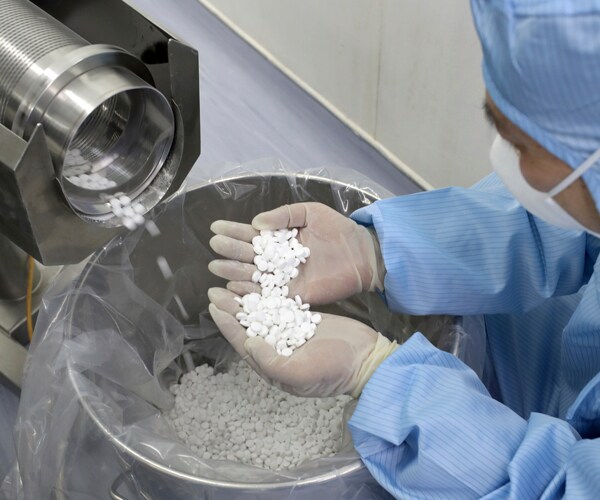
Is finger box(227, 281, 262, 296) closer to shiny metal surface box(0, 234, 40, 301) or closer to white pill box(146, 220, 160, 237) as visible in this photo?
white pill box(146, 220, 160, 237)

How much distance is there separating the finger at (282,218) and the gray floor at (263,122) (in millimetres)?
513

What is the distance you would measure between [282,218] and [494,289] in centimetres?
25

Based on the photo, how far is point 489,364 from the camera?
0.92 meters

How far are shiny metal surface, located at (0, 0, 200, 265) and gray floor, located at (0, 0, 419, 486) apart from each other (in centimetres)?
67

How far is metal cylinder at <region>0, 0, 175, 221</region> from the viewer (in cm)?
59

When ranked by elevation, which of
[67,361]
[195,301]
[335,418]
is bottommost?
[335,418]

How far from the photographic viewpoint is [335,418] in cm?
95

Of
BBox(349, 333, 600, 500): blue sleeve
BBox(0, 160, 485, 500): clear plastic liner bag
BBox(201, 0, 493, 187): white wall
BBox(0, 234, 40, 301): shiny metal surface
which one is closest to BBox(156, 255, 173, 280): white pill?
BBox(0, 160, 485, 500): clear plastic liner bag

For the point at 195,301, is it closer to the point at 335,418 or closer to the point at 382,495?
the point at 335,418

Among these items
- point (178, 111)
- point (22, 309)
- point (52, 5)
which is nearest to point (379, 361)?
point (178, 111)

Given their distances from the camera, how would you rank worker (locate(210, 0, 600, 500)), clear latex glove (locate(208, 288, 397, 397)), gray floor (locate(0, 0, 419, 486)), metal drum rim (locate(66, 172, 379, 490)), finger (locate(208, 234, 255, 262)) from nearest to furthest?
worker (locate(210, 0, 600, 500)), metal drum rim (locate(66, 172, 379, 490)), clear latex glove (locate(208, 288, 397, 397)), finger (locate(208, 234, 255, 262)), gray floor (locate(0, 0, 419, 486))

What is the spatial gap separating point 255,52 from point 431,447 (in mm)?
1204

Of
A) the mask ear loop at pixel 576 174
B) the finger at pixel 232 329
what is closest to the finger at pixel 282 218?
the finger at pixel 232 329

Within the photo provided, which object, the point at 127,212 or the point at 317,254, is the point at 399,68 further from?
the point at 127,212
